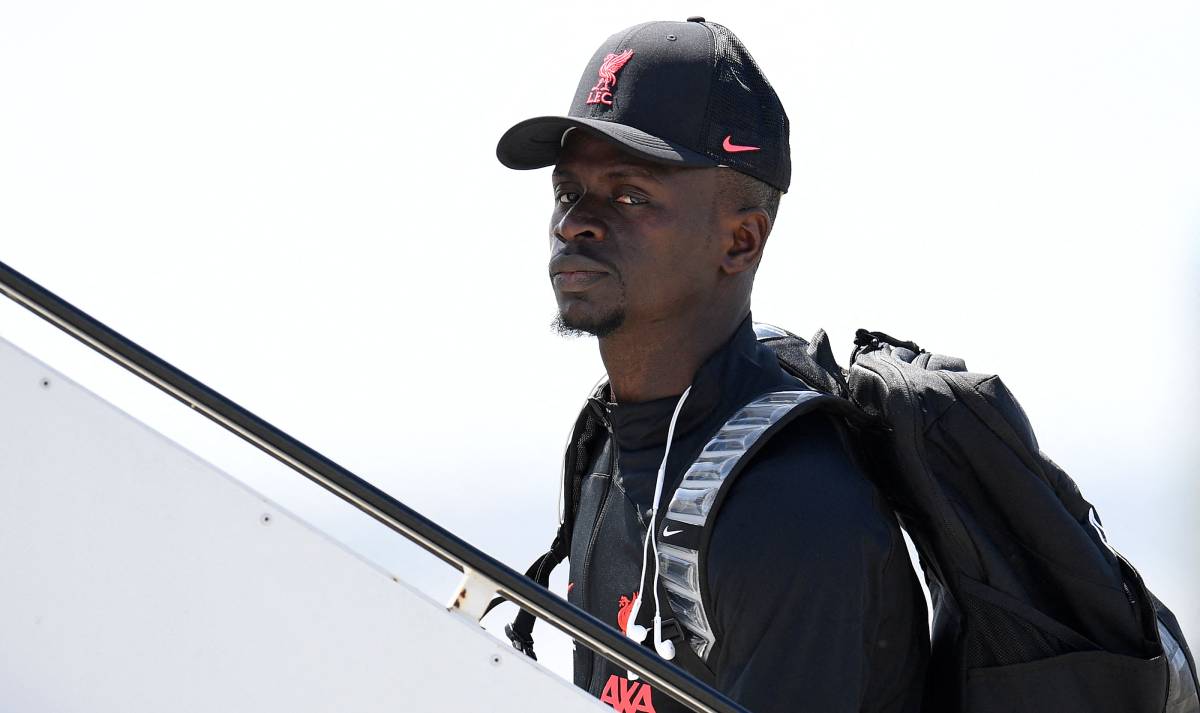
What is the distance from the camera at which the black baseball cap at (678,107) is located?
249 centimetres

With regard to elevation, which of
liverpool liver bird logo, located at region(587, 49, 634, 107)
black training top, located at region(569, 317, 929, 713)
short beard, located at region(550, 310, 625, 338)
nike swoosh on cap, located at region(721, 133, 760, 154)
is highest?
liverpool liver bird logo, located at region(587, 49, 634, 107)

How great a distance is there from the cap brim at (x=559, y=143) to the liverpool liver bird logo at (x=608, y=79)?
0.06m

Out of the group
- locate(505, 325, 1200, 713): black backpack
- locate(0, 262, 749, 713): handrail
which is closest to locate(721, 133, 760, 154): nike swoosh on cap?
locate(505, 325, 1200, 713): black backpack

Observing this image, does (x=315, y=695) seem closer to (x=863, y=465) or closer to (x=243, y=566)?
(x=243, y=566)

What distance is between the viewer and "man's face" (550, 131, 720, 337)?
8.19ft

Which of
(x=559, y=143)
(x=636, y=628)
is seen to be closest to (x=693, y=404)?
(x=636, y=628)

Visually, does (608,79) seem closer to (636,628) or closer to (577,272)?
(577,272)

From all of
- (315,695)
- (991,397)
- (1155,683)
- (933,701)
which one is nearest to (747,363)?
(991,397)

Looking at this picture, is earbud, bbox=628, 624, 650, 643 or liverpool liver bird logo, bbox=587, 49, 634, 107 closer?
earbud, bbox=628, 624, 650, 643

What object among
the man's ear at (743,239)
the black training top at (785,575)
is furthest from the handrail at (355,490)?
the man's ear at (743,239)

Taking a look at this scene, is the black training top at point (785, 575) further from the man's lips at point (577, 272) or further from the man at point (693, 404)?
the man's lips at point (577, 272)

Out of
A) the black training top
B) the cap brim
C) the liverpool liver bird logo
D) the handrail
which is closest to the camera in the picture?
the handrail

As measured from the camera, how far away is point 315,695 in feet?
5.19

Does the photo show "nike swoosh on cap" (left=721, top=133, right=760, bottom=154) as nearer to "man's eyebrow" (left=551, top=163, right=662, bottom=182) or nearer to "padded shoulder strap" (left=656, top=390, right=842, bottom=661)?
"man's eyebrow" (left=551, top=163, right=662, bottom=182)
